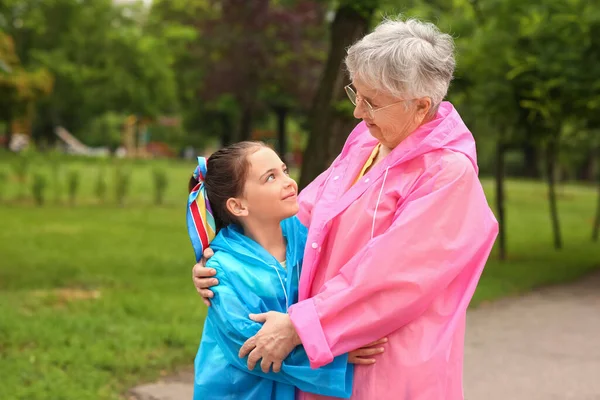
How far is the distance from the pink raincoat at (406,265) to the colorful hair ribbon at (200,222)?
421 mm

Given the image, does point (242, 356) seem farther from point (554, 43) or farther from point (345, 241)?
point (554, 43)

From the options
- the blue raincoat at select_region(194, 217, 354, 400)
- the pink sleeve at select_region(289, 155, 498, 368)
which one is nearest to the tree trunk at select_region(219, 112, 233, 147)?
the blue raincoat at select_region(194, 217, 354, 400)

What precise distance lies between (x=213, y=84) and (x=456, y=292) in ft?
79.4

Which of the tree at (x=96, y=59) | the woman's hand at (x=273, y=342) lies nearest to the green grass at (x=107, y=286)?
the woman's hand at (x=273, y=342)

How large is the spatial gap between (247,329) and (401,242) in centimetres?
57

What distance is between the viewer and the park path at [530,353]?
18.6ft

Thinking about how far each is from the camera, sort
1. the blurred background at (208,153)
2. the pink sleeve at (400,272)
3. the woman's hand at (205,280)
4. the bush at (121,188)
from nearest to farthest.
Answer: the pink sleeve at (400,272)
the woman's hand at (205,280)
the blurred background at (208,153)
the bush at (121,188)

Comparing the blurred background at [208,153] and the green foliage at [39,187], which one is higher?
the blurred background at [208,153]

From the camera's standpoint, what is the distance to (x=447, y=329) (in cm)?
254

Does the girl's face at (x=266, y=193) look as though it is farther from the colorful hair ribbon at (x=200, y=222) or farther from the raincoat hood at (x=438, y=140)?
the raincoat hood at (x=438, y=140)

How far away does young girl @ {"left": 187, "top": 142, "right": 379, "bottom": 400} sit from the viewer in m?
2.63

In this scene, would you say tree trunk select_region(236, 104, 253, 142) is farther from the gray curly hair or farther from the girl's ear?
the gray curly hair

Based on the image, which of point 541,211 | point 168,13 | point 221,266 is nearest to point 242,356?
point 221,266

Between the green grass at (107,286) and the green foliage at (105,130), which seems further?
the green foliage at (105,130)
